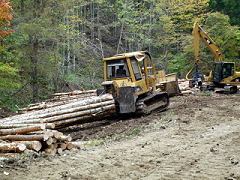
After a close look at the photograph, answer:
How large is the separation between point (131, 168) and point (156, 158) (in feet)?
2.54

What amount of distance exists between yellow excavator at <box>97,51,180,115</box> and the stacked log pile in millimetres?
584

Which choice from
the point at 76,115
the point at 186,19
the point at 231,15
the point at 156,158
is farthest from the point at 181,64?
the point at 156,158

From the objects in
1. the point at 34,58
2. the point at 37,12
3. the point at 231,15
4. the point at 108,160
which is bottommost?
the point at 108,160

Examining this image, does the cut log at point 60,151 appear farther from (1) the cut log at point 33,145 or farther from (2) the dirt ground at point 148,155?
(1) the cut log at point 33,145

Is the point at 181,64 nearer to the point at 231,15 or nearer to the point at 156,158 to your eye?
the point at 231,15

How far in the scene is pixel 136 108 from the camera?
10703mm

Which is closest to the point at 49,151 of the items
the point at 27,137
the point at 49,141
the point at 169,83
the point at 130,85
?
the point at 49,141

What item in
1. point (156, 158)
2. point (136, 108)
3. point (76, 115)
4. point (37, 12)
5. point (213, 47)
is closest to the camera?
point (156, 158)

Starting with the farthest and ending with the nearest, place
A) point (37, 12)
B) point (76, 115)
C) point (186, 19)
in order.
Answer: point (186, 19), point (37, 12), point (76, 115)

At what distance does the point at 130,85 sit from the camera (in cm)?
1063

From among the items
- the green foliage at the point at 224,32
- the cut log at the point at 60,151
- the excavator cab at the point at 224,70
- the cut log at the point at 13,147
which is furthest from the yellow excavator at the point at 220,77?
the cut log at the point at 13,147

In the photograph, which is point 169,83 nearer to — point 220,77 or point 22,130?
point 220,77

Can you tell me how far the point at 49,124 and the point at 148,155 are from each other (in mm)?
2864

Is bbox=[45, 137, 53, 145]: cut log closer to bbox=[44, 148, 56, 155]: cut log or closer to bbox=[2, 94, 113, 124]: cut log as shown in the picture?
bbox=[44, 148, 56, 155]: cut log
